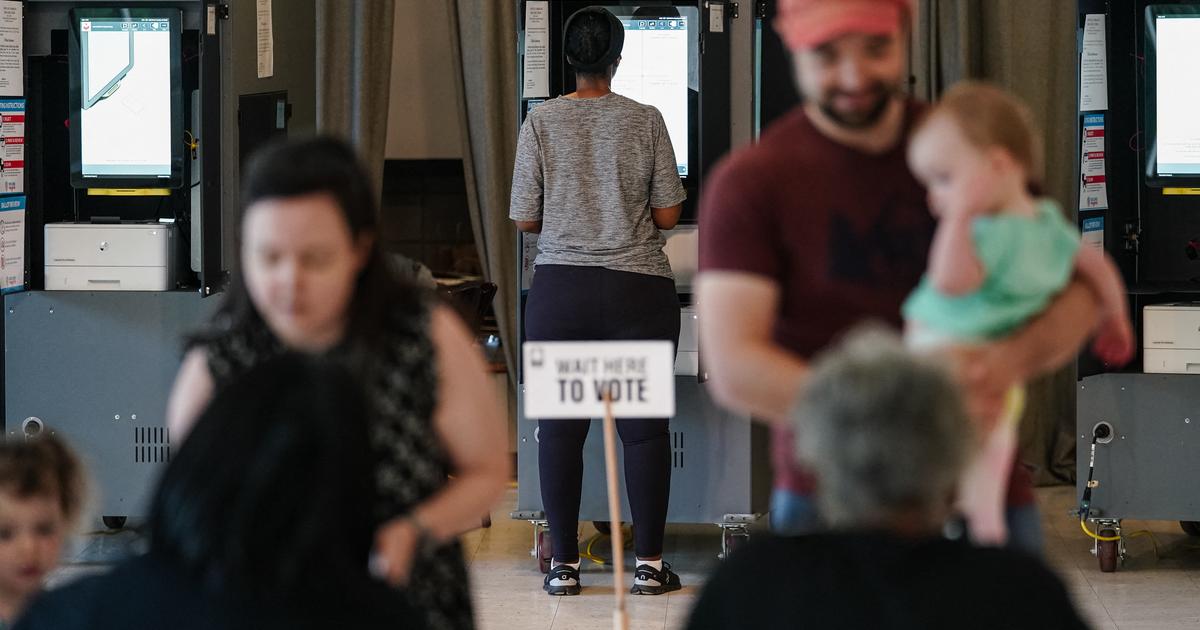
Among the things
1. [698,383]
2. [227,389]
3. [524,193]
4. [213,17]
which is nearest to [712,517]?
[698,383]

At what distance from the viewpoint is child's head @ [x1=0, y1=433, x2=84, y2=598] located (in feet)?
7.77

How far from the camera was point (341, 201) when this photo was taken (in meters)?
1.82

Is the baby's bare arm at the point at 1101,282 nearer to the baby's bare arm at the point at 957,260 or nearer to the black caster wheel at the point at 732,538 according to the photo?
the baby's bare arm at the point at 957,260

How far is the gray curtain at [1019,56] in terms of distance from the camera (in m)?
5.58

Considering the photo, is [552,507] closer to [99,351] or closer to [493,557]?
[493,557]

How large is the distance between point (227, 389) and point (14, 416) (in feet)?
10.9

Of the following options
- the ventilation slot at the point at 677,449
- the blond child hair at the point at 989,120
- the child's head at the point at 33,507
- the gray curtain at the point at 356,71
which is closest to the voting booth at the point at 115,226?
the gray curtain at the point at 356,71

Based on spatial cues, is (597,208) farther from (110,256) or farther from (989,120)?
(989,120)

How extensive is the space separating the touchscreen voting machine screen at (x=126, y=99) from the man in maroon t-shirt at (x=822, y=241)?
117 inches

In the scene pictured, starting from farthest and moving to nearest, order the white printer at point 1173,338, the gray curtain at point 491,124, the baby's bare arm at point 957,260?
the gray curtain at point 491,124
the white printer at point 1173,338
the baby's bare arm at point 957,260

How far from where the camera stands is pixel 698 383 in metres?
4.63

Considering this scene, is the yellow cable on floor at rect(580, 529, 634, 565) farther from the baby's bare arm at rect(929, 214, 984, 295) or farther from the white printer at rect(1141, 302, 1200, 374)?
the baby's bare arm at rect(929, 214, 984, 295)

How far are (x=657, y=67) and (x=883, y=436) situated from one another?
3224 mm

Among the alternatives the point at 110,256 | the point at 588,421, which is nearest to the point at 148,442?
the point at 110,256
